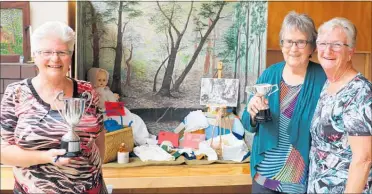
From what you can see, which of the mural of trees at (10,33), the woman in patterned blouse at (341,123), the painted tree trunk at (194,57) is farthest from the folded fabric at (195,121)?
the woman in patterned blouse at (341,123)

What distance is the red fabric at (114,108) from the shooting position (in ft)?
9.98

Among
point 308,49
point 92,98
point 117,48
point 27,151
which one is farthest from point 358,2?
point 27,151

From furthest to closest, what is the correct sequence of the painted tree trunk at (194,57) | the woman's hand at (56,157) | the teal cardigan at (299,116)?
the painted tree trunk at (194,57)
the teal cardigan at (299,116)
the woman's hand at (56,157)

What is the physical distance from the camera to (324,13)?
3.12 metres

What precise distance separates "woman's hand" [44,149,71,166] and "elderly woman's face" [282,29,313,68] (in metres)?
1.02

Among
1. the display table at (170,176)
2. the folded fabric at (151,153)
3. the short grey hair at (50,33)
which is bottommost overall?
the display table at (170,176)

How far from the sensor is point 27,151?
1495 millimetres

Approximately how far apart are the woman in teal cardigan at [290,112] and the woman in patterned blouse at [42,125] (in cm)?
81

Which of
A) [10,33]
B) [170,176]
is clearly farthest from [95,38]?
[170,176]

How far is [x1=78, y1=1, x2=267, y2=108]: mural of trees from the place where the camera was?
307 centimetres

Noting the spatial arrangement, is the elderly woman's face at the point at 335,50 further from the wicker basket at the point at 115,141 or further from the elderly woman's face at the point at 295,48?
the wicker basket at the point at 115,141

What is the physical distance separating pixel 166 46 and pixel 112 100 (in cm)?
58

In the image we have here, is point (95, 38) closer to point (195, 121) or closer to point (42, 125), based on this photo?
point (195, 121)

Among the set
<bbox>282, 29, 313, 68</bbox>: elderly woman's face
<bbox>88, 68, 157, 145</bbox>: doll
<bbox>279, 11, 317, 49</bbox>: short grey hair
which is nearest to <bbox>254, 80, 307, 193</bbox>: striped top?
<bbox>282, 29, 313, 68</bbox>: elderly woman's face
